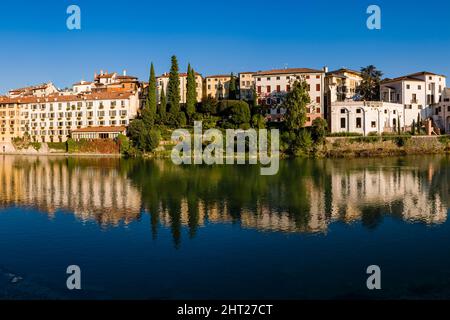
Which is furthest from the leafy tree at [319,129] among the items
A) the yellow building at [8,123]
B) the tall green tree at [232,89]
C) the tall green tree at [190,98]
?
the yellow building at [8,123]

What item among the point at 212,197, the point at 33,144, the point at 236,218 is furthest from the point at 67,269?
the point at 33,144

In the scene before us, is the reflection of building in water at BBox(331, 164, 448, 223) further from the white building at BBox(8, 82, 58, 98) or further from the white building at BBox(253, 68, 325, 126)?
the white building at BBox(8, 82, 58, 98)

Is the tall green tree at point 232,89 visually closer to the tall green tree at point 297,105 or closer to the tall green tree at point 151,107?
the tall green tree at point 151,107

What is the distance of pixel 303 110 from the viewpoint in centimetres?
6806

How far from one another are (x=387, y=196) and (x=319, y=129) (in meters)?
36.9

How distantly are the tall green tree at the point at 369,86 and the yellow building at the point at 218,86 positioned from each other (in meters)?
28.0

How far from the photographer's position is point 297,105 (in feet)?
220

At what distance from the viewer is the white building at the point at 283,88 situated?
75.1m

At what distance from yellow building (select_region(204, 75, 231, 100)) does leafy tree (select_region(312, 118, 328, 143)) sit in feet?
105

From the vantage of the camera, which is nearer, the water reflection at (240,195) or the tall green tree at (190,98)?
the water reflection at (240,195)

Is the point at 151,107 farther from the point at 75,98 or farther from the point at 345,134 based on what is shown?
the point at 345,134

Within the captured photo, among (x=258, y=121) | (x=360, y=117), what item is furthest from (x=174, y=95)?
(x=360, y=117)

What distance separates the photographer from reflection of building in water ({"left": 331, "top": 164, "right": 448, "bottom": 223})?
27120 mm

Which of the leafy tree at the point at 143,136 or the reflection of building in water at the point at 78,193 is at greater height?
the leafy tree at the point at 143,136
